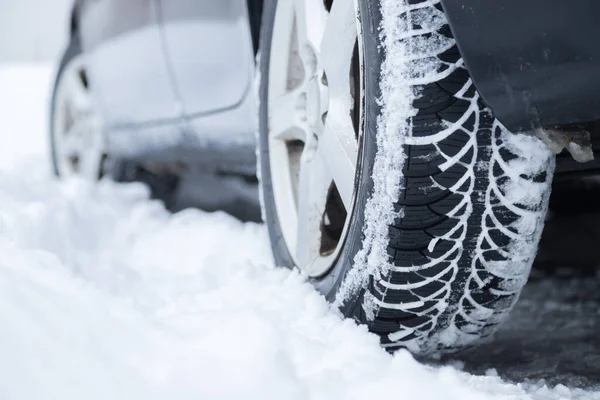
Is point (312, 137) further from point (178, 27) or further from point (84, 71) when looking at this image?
point (84, 71)

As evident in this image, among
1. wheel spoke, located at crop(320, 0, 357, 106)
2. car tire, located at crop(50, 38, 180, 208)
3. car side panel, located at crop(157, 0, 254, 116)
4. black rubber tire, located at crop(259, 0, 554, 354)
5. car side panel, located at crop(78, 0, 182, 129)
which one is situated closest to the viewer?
black rubber tire, located at crop(259, 0, 554, 354)

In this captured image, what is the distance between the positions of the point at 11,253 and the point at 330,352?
1.86ft

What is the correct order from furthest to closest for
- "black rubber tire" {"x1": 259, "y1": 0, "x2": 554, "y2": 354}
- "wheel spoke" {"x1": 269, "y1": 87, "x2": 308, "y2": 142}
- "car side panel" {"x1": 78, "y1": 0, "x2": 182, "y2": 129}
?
"car side panel" {"x1": 78, "y1": 0, "x2": 182, "y2": 129} < "wheel spoke" {"x1": 269, "y1": 87, "x2": 308, "y2": 142} < "black rubber tire" {"x1": 259, "y1": 0, "x2": 554, "y2": 354}

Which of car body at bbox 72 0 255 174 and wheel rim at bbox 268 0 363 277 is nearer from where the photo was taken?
wheel rim at bbox 268 0 363 277

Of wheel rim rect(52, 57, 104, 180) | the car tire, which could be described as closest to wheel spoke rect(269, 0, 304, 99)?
the car tire

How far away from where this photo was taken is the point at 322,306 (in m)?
1.14

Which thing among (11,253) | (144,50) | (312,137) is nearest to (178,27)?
(144,50)

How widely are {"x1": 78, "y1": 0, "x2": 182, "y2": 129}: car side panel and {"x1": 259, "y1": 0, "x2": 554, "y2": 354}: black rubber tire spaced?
117cm

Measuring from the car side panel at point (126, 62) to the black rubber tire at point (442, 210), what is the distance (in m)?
1.17

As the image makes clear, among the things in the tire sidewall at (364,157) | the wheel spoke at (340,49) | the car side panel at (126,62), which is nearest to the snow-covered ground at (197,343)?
the tire sidewall at (364,157)

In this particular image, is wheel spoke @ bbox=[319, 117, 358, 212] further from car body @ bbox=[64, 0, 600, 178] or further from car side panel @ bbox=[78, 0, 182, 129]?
car side panel @ bbox=[78, 0, 182, 129]

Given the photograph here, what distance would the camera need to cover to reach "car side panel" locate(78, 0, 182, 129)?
2.01m

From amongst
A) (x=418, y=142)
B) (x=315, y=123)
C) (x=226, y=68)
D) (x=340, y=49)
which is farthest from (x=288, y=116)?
(x=418, y=142)

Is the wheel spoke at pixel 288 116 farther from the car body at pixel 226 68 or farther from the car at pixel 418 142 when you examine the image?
the car body at pixel 226 68
